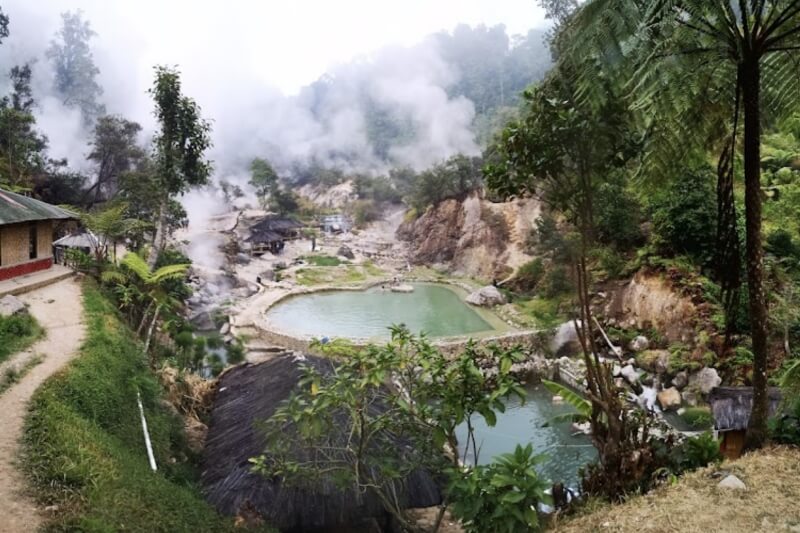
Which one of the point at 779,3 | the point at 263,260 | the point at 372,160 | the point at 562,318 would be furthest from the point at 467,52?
the point at 779,3

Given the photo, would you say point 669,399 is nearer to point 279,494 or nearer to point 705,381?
point 705,381

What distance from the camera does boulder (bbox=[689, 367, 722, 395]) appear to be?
10.8 metres

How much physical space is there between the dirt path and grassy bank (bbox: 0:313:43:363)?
0.15 m

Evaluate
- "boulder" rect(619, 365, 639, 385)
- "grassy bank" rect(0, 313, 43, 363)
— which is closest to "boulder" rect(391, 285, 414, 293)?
"boulder" rect(619, 365, 639, 385)

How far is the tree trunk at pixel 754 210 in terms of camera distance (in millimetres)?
4504

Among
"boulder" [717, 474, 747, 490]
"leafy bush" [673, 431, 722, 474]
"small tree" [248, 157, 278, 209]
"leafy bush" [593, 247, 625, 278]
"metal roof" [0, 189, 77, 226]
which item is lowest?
"leafy bush" [673, 431, 722, 474]

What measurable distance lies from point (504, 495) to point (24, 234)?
46.3 feet

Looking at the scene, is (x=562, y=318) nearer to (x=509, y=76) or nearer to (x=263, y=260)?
(x=263, y=260)

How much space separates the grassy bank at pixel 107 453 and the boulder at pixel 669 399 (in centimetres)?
908

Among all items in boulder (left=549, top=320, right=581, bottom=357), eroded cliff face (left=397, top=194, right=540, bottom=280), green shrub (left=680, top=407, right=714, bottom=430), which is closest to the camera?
green shrub (left=680, top=407, right=714, bottom=430)

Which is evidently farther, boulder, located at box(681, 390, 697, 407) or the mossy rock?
the mossy rock

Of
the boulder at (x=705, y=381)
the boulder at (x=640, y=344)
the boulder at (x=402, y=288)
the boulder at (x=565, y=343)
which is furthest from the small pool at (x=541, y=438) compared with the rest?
the boulder at (x=402, y=288)

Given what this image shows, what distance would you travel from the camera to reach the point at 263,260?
28.8 m

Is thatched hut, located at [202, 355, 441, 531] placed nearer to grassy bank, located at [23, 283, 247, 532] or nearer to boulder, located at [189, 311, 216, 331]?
grassy bank, located at [23, 283, 247, 532]
